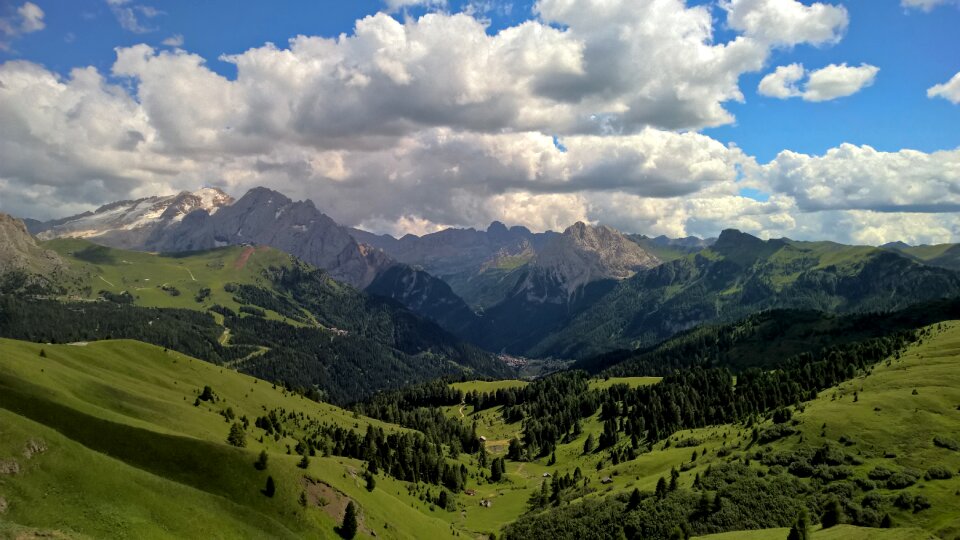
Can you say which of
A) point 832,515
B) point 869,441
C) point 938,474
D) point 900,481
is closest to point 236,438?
point 832,515

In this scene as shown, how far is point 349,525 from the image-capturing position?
108250 millimetres

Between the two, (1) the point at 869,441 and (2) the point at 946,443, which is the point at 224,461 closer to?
(1) the point at 869,441

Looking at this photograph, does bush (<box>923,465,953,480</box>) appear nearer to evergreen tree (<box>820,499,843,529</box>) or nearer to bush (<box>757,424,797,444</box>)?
bush (<box>757,424,797,444</box>)

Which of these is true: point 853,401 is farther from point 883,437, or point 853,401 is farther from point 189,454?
point 189,454

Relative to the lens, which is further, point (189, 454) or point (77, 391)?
point (77, 391)

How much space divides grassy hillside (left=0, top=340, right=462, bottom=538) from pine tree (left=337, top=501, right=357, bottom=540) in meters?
1.99

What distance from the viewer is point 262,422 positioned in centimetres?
19750

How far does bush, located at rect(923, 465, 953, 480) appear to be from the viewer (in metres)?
123

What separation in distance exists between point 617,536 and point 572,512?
20.9m

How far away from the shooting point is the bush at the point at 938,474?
403 ft

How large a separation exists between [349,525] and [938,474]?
120 metres

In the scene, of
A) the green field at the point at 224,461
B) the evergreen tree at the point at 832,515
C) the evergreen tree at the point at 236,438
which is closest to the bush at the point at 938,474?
the green field at the point at 224,461

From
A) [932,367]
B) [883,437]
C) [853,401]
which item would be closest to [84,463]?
[883,437]

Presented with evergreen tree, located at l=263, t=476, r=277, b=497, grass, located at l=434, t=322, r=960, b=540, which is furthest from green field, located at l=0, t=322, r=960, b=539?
evergreen tree, located at l=263, t=476, r=277, b=497
